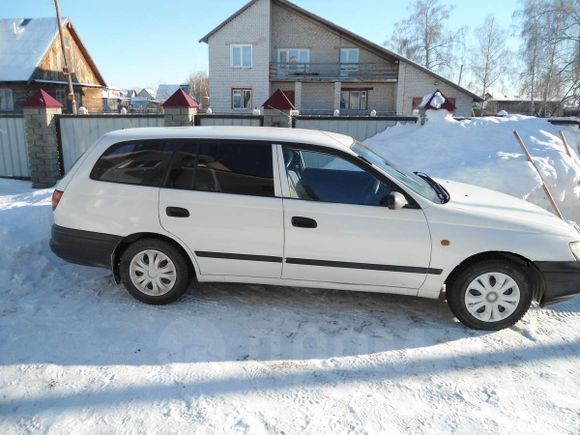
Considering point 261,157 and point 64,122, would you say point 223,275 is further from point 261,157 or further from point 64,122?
point 64,122

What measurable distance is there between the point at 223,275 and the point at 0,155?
9.41 meters

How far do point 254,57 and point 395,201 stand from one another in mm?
28458

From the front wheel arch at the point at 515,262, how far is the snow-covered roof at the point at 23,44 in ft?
91.7

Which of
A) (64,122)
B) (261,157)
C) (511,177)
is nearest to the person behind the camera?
(261,157)

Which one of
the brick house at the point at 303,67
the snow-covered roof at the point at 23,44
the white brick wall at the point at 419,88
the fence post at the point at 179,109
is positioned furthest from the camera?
the brick house at the point at 303,67

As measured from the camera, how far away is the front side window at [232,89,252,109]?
99.6ft

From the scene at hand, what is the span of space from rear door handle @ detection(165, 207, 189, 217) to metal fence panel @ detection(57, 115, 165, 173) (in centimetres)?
686

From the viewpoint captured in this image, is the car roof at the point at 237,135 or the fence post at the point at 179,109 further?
the fence post at the point at 179,109

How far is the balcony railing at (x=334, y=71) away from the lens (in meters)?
29.8

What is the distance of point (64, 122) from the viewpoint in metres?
10.1

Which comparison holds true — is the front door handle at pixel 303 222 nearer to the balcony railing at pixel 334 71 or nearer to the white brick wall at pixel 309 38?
the balcony railing at pixel 334 71

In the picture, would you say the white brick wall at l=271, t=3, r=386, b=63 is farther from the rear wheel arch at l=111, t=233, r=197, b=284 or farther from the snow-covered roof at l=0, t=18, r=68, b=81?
the rear wheel arch at l=111, t=233, r=197, b=284

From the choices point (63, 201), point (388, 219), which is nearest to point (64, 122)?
point (63, 201)

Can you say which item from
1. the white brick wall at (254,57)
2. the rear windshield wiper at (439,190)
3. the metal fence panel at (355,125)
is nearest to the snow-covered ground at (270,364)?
the rear windshield wiper at (439,190)
